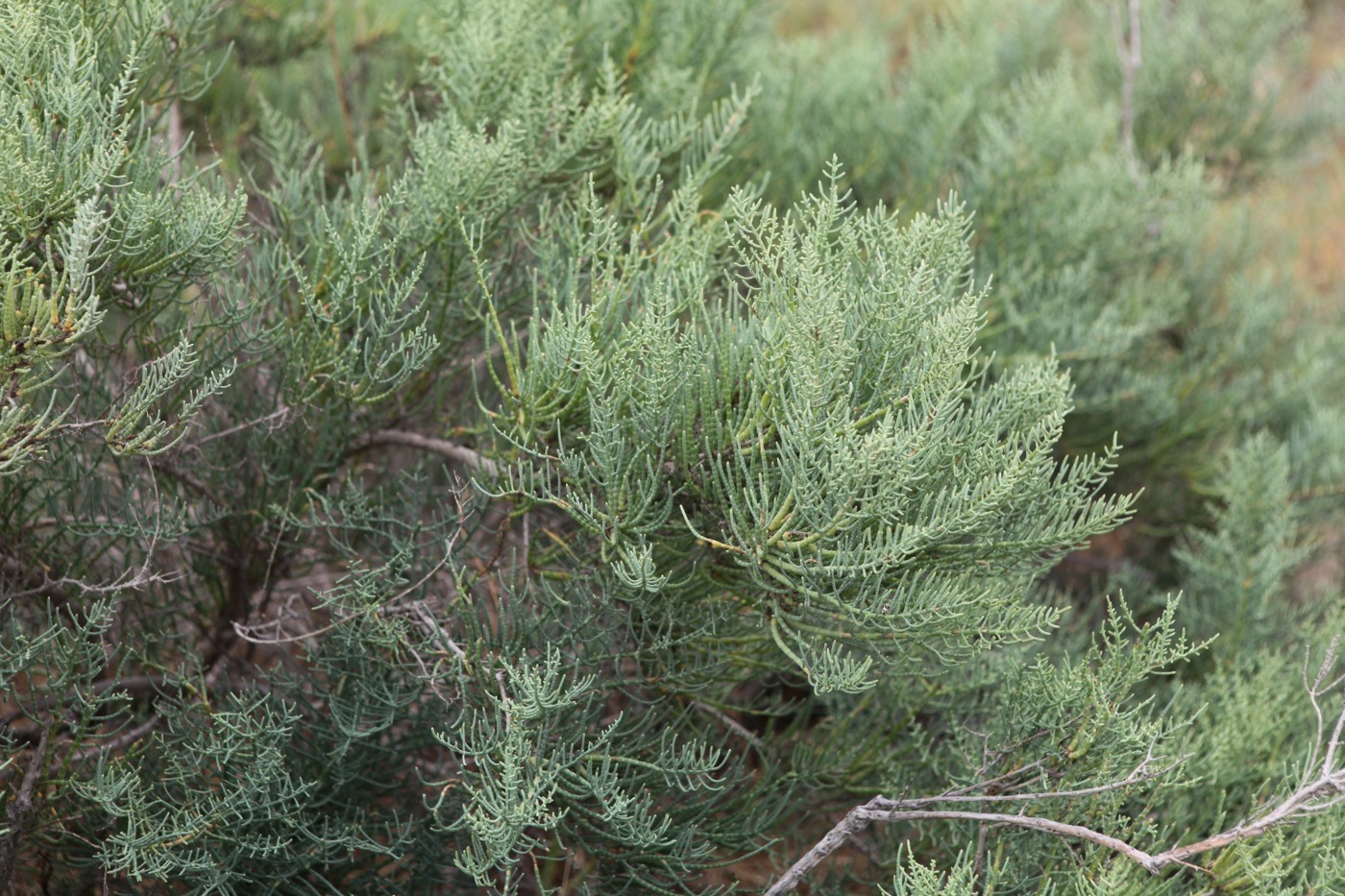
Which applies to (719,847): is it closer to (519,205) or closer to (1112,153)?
(519,205)

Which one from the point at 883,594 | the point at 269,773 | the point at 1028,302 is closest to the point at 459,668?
the point at 269,773

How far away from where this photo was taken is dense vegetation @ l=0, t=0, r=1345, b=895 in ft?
5.49

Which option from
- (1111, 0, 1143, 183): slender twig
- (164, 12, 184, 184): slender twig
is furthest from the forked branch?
(1111, 0, 1143, 183): slender twig

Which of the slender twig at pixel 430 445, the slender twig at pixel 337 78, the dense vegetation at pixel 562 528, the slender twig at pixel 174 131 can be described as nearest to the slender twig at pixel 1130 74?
the dense vegetation at pixel 562 528

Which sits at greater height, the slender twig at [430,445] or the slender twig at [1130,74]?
the slender twig at [1130,74]

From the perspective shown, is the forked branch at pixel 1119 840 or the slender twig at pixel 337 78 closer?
the forked branch at pixel 1119 840

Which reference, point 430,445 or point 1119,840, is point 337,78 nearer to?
point 430,445

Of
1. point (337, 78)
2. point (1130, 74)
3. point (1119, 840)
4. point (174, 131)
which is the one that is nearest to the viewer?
point (1119, 840)

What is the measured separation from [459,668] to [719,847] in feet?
2.34

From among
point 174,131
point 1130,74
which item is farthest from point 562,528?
point 1130,74

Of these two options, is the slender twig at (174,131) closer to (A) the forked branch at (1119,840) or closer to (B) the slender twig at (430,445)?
(B) the slender twig at (430,445)

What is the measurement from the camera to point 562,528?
2236 mm

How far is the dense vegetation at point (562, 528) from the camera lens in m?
1.67

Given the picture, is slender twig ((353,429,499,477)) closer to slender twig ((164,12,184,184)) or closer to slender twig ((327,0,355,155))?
slender twig ((164,12,184,184))
